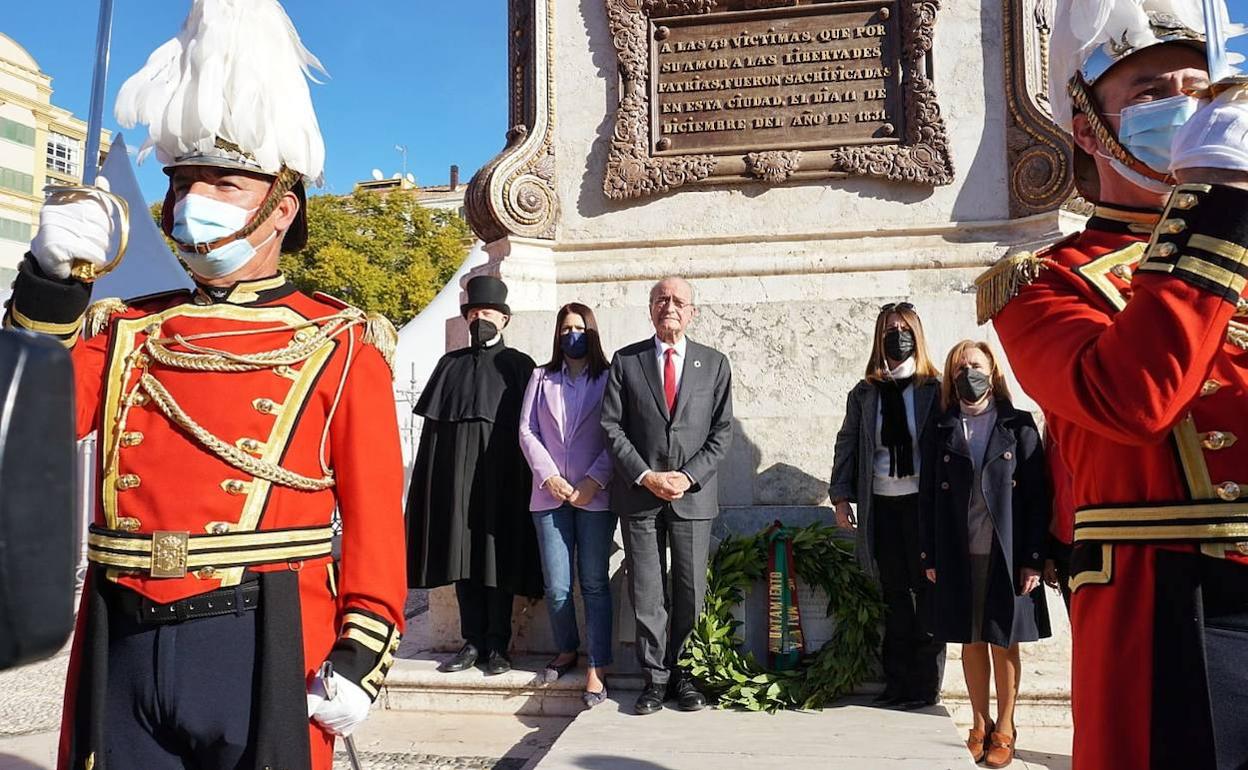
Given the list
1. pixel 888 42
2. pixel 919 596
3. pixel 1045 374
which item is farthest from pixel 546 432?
pixel 1045 374

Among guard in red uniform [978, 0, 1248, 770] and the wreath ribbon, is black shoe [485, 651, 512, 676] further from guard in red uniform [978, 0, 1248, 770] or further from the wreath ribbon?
guard in red uniform [978, 0, 1248, 770]

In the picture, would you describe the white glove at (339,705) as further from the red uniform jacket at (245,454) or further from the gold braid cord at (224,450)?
the gold braid cord at (224,450)

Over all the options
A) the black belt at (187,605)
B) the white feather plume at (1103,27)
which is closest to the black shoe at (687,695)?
the black belt at (187,605)

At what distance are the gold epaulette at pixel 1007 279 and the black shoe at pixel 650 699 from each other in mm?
2893

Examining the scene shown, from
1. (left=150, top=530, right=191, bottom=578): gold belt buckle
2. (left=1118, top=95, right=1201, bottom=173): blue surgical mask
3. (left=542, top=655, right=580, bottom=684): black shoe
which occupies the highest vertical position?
(left=1118, top=95, right=1201, bottom=173): blue surgical mask

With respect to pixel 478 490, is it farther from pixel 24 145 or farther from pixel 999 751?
pixel 24 145

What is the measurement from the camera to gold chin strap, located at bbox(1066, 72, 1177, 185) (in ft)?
6.06

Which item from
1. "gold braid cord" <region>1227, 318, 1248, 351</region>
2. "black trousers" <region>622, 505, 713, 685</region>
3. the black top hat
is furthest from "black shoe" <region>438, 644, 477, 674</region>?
"gold braid cord" <region>1227, 318, 1248, 351</region>

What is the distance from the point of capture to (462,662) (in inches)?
197

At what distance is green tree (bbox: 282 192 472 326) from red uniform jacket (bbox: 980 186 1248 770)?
27.9 meters

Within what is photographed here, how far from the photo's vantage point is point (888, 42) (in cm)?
554

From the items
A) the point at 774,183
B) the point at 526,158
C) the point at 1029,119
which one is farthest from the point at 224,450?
the point at 1029,119

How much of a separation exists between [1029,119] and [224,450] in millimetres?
4618

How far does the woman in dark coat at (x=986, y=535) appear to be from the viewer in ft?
13.9
